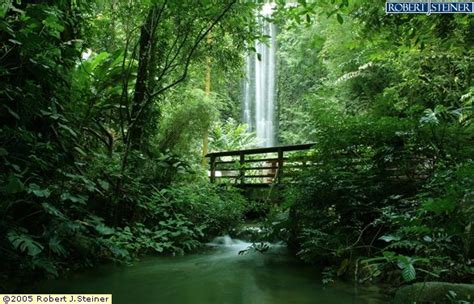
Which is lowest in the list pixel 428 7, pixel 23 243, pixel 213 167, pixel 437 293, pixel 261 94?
pixel 437 293

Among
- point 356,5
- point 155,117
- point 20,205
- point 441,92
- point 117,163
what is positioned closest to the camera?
point 20,205

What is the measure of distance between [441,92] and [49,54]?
6017mm

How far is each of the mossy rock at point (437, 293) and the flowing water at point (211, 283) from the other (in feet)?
1.56

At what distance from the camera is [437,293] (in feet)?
6.98

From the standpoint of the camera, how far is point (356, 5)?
12.3 feet

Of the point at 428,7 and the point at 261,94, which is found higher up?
the point at 261,94

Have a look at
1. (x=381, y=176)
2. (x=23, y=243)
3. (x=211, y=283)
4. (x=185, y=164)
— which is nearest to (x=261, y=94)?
(x=185, y=164)

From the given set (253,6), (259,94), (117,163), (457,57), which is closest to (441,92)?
(457,57)

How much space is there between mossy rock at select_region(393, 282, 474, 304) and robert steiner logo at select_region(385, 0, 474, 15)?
8.75 ft

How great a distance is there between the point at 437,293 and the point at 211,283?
1.81 meters

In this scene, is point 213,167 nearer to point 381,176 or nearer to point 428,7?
point 381,176

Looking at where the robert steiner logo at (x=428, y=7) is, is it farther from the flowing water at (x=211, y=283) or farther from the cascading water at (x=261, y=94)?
the cascading water at (x=261, y=94)

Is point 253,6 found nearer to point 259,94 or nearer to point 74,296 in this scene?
point 74,296

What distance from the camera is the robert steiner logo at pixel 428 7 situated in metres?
3.71
